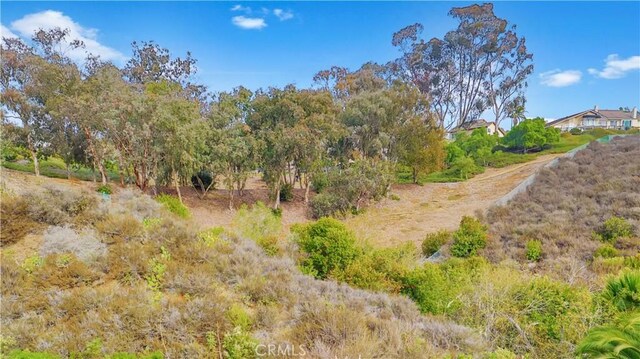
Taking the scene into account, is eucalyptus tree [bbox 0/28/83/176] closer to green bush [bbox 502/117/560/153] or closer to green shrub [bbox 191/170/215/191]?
green shrub [bbox 191/170/215/191]

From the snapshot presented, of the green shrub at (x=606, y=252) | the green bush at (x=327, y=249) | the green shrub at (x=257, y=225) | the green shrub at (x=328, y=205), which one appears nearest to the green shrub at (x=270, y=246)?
the green bush at (x=327, y=249)

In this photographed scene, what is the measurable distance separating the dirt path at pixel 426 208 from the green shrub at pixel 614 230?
649cm

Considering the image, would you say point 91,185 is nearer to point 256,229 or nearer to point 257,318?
point 256,229

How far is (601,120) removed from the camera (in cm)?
6384

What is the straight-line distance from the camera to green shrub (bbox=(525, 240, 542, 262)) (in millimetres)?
12992

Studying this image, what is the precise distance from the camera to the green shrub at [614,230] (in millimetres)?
13141

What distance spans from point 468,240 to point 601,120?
6803cm

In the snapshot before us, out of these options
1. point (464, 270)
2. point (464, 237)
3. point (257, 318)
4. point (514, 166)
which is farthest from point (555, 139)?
point (257, 318)

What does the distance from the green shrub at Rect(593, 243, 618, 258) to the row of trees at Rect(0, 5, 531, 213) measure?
13577mm

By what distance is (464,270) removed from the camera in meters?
10.3

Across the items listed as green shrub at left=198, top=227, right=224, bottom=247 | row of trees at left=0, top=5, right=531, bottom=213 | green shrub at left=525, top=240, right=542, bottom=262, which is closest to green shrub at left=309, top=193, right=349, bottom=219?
row of trees at left=0, top=5, right=531, bottom=213

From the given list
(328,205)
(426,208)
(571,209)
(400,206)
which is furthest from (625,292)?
(400,206)

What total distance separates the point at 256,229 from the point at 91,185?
41.9ft

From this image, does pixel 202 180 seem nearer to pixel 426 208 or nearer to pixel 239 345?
pixel 426 208
